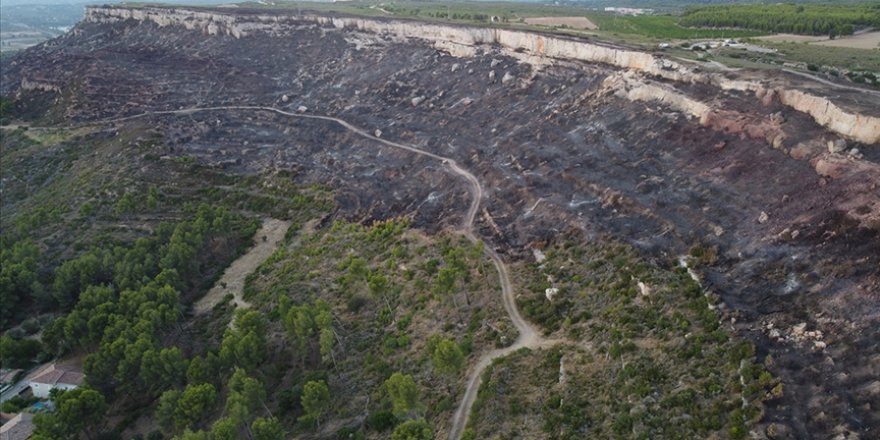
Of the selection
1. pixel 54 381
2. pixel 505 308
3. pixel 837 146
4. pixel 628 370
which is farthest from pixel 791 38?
pixel 54 381

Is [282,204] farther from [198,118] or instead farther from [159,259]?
[198,118]

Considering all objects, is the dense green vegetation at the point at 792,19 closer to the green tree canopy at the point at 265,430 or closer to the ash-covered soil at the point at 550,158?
the ash-covered soil at the point at 550,158

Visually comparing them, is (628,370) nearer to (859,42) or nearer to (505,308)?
(505,308)

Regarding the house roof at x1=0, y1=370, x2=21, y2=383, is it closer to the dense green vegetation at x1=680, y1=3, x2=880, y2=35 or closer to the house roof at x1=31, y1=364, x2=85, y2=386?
the house roof at x1=31, y1=364, x2=85, y2=386

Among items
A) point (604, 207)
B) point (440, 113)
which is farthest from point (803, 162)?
point (440, 113)

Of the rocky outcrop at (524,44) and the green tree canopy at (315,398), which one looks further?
the rocky outcrop at (524,44)

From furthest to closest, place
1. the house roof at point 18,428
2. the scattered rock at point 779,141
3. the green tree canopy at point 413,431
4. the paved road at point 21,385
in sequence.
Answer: the paved road at point 21,385
the scattered rock at point 779,141
the house roof at point 18,428
the green tree canopy at point 413,431

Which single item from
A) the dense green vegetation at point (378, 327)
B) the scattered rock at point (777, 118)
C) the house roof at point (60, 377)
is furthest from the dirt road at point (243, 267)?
the scattered rock at point (777, 118)
